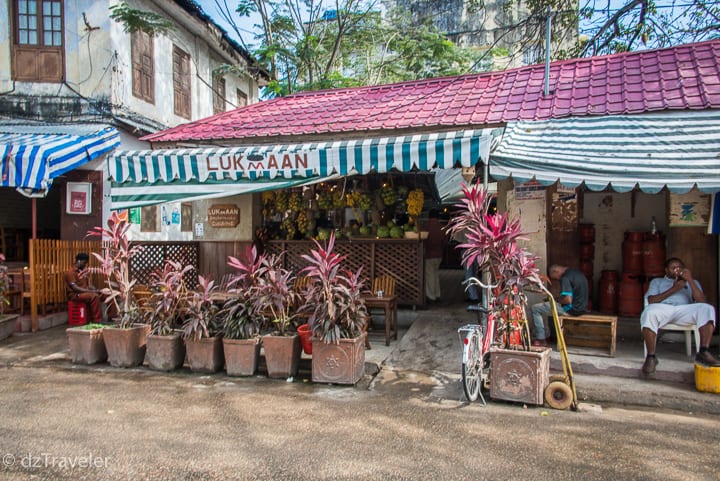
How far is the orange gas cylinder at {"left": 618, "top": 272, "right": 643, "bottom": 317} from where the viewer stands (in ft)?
22.8

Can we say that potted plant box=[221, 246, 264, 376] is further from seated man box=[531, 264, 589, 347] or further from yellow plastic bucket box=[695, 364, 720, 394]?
yellow plastic bucket box=[695, 364, 720, 394]

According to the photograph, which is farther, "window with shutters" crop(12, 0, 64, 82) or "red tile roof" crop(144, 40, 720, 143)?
"window with shutters" crop(12, 0, 64, 82)

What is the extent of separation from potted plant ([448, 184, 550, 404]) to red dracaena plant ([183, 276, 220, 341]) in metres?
3.08

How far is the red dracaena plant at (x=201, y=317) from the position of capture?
5688 millimetres

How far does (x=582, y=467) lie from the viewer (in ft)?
11.1

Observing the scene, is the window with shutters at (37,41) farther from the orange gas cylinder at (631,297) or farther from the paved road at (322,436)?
the orange gas cylinder at (631,297)

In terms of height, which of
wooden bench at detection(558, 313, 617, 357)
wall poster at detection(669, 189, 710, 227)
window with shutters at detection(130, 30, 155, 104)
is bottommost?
wooden bench at detection(558, 313, 617, 357)

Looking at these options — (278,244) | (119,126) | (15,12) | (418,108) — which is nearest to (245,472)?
(278,244)

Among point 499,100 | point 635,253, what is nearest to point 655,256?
A: point 635,253

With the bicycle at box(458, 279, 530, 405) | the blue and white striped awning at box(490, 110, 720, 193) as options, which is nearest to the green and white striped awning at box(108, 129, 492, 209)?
the blue and white striped awning at box(490, 110, 720, 193)

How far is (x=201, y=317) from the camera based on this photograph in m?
5.67

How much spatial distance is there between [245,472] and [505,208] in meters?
5.12

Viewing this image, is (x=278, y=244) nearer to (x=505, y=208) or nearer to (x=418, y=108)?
(x=418, y=108)

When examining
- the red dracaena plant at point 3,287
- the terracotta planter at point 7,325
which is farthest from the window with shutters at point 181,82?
the terracotta planter at point 7,325
